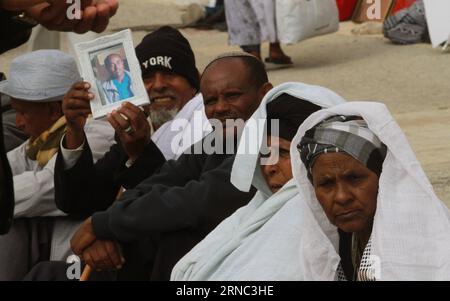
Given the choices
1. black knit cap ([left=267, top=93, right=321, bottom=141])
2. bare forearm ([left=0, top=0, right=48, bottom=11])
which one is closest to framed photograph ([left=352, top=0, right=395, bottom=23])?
black knit cap ([left=267, top=93, right=321, bottom=141])

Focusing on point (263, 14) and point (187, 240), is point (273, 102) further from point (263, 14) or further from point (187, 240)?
point (263, 14)

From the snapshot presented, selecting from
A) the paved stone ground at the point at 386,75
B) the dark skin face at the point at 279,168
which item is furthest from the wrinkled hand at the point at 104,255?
the paved stone ground at the point at 386,75

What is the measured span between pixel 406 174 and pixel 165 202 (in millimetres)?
1239

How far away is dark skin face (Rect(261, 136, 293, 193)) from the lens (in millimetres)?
4004

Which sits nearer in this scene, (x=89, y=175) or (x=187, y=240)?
(x=187, y=240)

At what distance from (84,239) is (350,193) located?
4.53 feet

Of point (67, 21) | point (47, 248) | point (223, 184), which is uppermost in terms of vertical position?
point (67, 21)

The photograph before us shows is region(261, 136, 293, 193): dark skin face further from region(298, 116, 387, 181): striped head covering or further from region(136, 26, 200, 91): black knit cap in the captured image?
region(136, 26, 200, 91): black knit cap

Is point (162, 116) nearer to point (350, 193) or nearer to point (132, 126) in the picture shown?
point (132, 126)

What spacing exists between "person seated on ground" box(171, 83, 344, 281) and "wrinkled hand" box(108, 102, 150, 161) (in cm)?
83

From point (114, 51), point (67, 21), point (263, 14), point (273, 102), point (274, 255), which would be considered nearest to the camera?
point (67, 21)

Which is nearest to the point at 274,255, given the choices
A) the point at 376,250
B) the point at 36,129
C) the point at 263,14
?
the point at 376,250

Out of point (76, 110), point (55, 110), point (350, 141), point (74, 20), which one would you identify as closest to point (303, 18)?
point (55, 110)

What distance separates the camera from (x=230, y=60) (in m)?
4.80
